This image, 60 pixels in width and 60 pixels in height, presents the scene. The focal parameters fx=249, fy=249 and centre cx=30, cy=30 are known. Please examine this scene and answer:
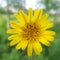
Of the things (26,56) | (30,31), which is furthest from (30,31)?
(26,56)

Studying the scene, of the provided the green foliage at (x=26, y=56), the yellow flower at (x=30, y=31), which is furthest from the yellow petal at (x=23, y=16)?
the green foliage at (x=26, y=56)

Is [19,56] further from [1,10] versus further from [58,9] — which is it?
[1,10]

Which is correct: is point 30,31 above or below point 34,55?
above

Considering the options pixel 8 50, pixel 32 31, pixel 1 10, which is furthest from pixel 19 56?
pixel 1 10

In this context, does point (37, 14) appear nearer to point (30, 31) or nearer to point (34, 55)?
point (30, 31)

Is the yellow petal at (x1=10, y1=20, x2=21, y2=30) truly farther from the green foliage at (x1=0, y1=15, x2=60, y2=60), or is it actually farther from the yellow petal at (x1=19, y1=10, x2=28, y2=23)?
the green foliage at (x1=0, y1=15, x2=60, y2=60)

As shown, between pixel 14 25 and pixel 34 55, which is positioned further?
pixel 34 55

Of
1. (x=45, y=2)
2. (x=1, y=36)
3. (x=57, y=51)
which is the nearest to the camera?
(x=57, y=51)

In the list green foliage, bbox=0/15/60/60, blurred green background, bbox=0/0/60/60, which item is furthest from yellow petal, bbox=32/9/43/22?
green foliage, bbox=0/15/60/60
